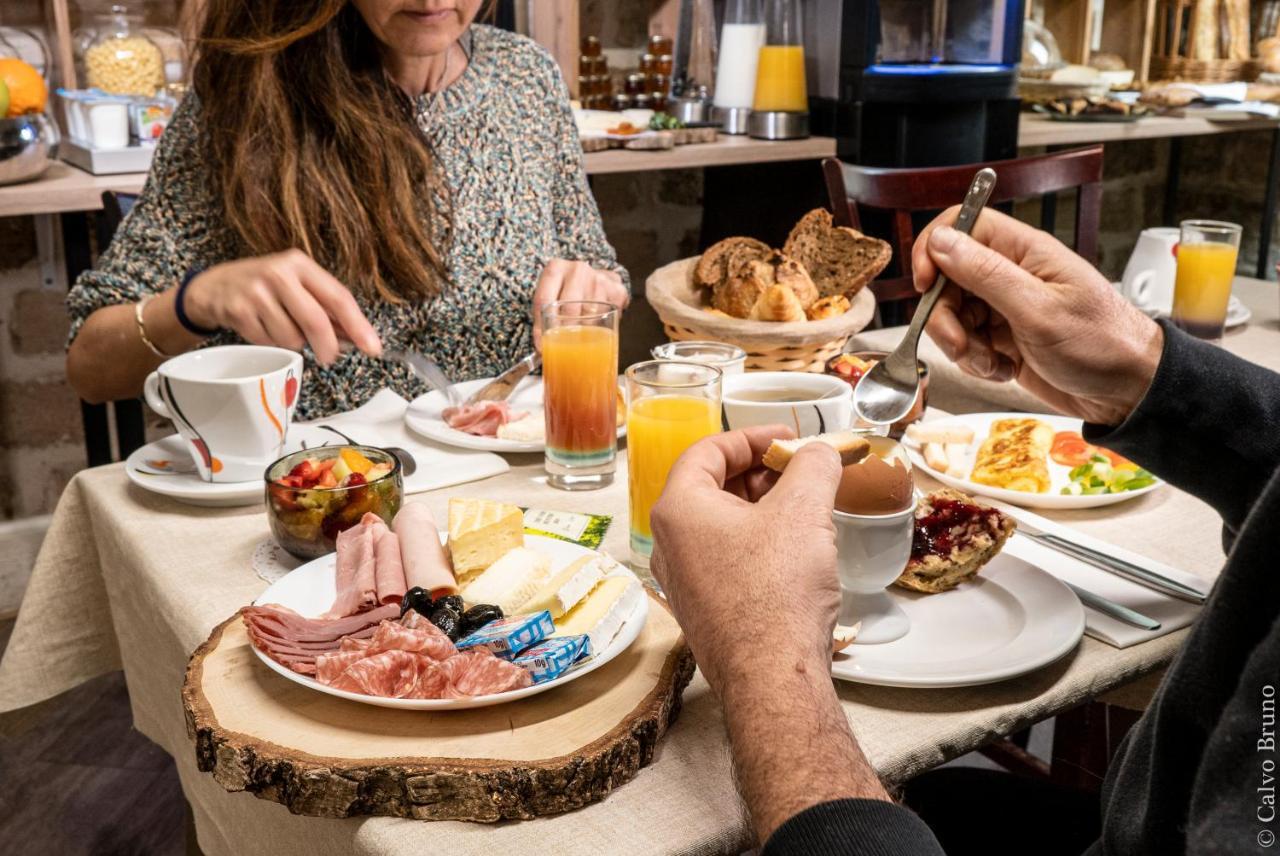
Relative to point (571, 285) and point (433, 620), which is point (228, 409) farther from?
point (571, 285)

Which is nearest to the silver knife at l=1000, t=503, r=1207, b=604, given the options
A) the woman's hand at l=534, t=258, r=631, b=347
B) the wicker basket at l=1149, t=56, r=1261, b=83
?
the woman's hand at l=534, t=258, r=631, b=347

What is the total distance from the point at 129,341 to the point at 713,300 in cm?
73

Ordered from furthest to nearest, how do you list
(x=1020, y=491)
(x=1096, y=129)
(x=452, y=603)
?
(x=1096, y=129)
(x=1020, y=491)
(x=452, y=603)

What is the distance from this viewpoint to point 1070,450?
4.16ft

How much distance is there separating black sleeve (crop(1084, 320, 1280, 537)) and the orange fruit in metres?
2.11

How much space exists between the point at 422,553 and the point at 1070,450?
28.9 inches

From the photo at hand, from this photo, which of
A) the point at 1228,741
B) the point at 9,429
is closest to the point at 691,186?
the point at 9,429

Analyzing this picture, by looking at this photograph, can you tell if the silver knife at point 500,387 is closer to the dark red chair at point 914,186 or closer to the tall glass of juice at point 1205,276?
the dark red chair at point 914,186

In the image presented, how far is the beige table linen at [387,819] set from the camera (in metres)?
0.69

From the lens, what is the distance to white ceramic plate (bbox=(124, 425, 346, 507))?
1.13m

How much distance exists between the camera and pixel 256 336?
126 cm

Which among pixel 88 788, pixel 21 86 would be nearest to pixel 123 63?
pixel 21 86

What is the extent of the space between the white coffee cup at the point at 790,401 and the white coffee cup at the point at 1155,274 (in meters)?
0.95

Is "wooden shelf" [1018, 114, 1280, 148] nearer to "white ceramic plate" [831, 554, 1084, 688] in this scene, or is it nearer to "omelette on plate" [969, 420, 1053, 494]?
"omelette on plate" [969, 420, 1053, 494]
